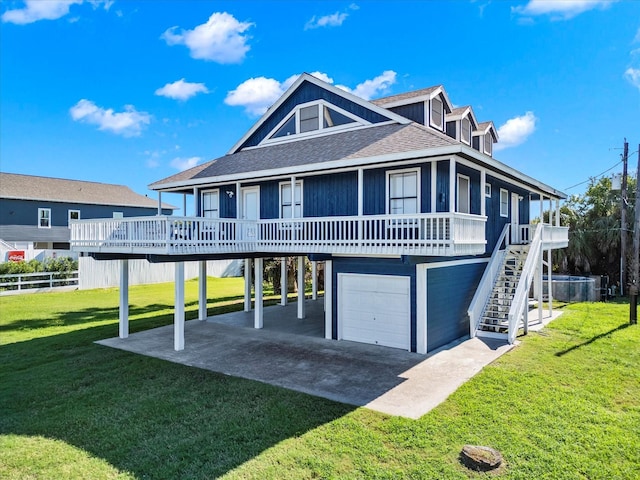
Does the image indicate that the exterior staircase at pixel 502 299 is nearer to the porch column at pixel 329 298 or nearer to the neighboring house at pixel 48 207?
the porch column at pixel 329 298

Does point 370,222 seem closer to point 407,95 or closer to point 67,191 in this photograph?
point 407,95

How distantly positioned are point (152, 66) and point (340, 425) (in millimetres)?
24656

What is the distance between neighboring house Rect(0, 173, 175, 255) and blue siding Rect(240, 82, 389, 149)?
2241cm

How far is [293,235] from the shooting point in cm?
1205

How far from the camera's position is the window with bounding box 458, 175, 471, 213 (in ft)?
39.7

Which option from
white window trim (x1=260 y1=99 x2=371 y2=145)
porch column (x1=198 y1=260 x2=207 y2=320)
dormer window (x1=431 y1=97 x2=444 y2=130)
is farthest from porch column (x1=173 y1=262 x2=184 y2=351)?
dormer window (x1=431 y1=97 x2=444 y2=130)

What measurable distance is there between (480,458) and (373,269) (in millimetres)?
6625

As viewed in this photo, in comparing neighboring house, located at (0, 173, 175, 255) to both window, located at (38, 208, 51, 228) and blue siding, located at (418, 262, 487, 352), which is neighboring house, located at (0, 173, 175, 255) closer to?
window, located at (38, 208, 51, 228)

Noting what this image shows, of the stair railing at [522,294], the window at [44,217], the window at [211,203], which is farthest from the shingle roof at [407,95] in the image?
the window at [44,217]

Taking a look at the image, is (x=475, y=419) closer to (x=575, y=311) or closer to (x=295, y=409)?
(x=295, y=409)

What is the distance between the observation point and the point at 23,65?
22.9 meters

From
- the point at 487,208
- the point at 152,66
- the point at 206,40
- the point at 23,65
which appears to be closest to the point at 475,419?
the point at 487,208

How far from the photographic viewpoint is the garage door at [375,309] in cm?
1134

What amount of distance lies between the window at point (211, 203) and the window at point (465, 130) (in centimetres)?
964
